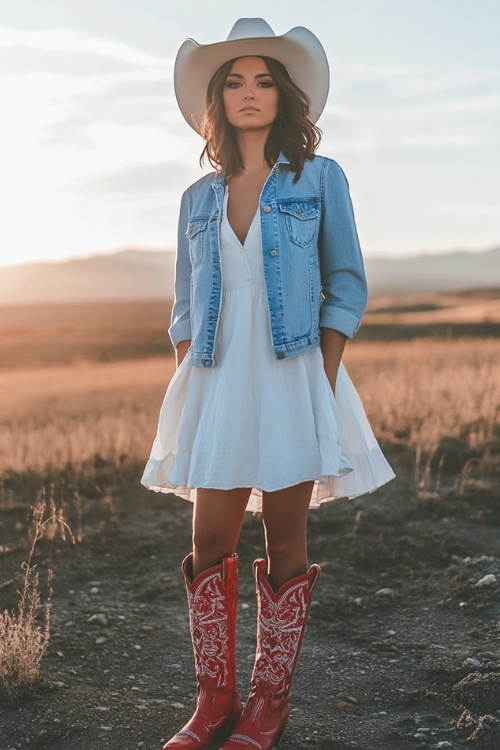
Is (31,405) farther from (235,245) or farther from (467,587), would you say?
(235,245)

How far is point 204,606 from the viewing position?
293cm

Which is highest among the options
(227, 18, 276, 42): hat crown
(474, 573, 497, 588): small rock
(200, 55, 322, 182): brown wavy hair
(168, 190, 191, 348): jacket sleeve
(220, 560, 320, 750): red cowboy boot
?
(227, 18, 276, 42): hat crown

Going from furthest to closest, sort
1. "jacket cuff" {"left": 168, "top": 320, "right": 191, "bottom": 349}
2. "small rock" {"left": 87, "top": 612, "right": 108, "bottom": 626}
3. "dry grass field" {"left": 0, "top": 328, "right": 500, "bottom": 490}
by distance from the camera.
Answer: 1. "dry grass field" {"left": 0, "top": 328, "right": 500, "bottom": 490}
2. "small rock" {"left": 87, "top": 612, "right": 108, "bottom": 626}
3. "jacket cuff" {"left": 168, "top": 320, "right": 191, "bottom": 349}

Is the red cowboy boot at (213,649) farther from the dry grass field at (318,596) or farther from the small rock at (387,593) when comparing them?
the small rock at (387,593)

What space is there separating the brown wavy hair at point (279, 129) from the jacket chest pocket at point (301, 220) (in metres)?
0.13

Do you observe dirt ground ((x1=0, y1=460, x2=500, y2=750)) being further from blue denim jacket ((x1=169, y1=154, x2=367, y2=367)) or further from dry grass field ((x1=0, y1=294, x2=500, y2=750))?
blue denim jacket ((x1=169, y1=154, x2=367, y2=367))

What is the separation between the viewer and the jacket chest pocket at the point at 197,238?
9.50ft

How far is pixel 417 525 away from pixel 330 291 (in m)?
2.82

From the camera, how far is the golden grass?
6840mm

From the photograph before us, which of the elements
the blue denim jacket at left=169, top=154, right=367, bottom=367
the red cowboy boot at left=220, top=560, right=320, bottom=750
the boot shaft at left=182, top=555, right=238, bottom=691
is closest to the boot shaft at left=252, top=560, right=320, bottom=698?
the red cowboy boot at left=220, top=560, right=320, bottom=750

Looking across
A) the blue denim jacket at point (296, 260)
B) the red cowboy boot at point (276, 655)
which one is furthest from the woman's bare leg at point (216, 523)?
the blue denim jacket at point (296, 260)

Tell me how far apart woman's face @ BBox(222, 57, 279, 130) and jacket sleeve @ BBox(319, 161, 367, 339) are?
28cm

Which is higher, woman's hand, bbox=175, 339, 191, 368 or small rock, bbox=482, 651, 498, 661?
woman's hand, bbox=175, 339, 191, 368

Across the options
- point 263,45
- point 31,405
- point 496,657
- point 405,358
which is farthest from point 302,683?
point 405,358
